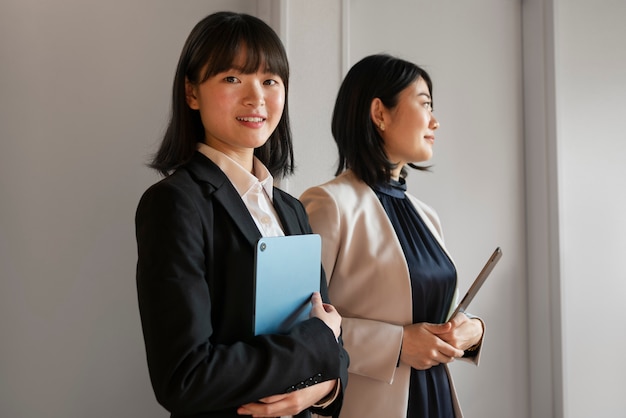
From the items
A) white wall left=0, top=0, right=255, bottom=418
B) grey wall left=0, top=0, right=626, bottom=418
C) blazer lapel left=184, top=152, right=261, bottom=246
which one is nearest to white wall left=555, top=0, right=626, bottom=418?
grey wall left=0, top=0, right=626, bottom=418

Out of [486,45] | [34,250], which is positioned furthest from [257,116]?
[486,45]

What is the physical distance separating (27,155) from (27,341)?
479mm

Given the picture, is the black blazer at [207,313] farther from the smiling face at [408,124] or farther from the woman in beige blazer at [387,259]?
the smiling face at [408,124]

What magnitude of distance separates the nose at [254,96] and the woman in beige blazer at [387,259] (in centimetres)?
52

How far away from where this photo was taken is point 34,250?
161 cm

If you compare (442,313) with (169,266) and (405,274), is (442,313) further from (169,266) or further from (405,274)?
(169,266)

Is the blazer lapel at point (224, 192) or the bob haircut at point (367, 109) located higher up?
the bob haircut at point (367, 109)

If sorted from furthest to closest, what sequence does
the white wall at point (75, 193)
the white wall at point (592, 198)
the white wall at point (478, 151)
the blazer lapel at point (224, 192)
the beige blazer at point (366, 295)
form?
1. the white wall at point (592, 198)
2. the white wall at point (478, 151)
3. the white wall at point (75, 193)
4. the beige blazer at point (366, 295)
5. the blazer lapel at point (224, 192)

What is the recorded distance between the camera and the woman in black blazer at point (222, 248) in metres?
0.87

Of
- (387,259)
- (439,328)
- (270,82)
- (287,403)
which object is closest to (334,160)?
(387,259)

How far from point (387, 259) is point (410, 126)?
0.37 metres

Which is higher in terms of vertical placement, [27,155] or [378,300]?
[27,155]

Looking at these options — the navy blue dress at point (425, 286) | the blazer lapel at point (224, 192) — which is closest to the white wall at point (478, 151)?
the navy blue dress at point (425, 286)

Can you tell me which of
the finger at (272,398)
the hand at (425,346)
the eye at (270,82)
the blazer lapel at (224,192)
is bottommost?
the hand at (425,346)
